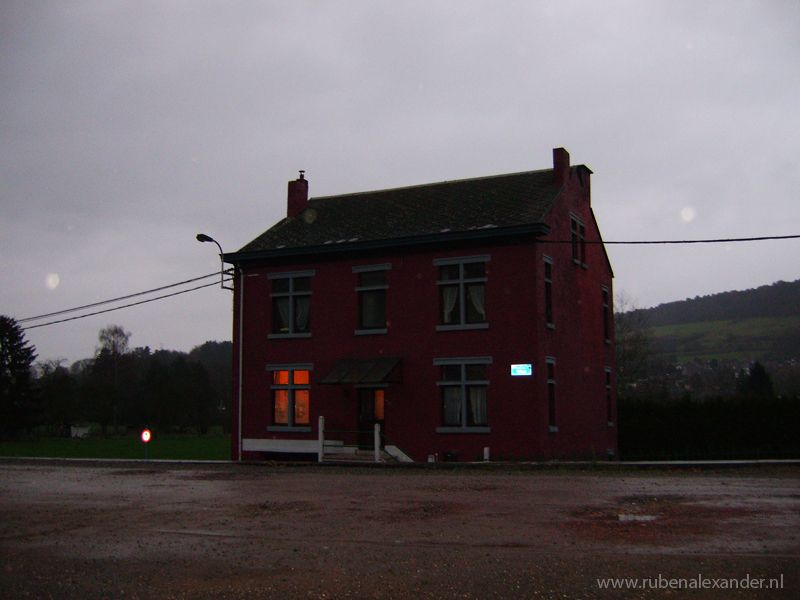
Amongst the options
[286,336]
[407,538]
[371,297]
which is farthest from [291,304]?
[407,538]

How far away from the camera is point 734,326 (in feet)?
474

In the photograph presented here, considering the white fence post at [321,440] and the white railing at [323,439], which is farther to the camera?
the white fence post at [321,440]

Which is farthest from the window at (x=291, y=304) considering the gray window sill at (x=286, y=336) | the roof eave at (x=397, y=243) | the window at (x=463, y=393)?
the window at (x=463, y=393)

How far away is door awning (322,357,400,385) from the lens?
90.6 feet

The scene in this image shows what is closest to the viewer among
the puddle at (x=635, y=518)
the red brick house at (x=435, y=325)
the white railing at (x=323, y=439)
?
the puddle at (x=635, y=518)

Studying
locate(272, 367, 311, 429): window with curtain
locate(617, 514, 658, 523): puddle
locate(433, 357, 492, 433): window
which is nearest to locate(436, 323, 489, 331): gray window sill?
locate(433, 357, 492, 433): window

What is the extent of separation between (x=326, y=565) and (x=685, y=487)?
9.29 meters

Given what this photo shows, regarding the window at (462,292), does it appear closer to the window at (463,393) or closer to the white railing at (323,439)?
the window at (463,393)

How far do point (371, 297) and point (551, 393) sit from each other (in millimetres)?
7224

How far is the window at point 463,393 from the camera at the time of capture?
27312 mm

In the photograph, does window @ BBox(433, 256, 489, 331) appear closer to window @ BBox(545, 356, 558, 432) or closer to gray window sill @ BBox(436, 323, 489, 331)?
gray window sill @ BBox(436, 323, 489, 331)

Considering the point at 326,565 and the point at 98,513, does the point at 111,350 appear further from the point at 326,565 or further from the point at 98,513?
the point at 326,565

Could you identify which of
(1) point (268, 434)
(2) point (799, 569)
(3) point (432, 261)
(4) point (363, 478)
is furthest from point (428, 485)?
(1) point (268, 434)

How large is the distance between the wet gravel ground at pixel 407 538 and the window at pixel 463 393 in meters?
8.69
